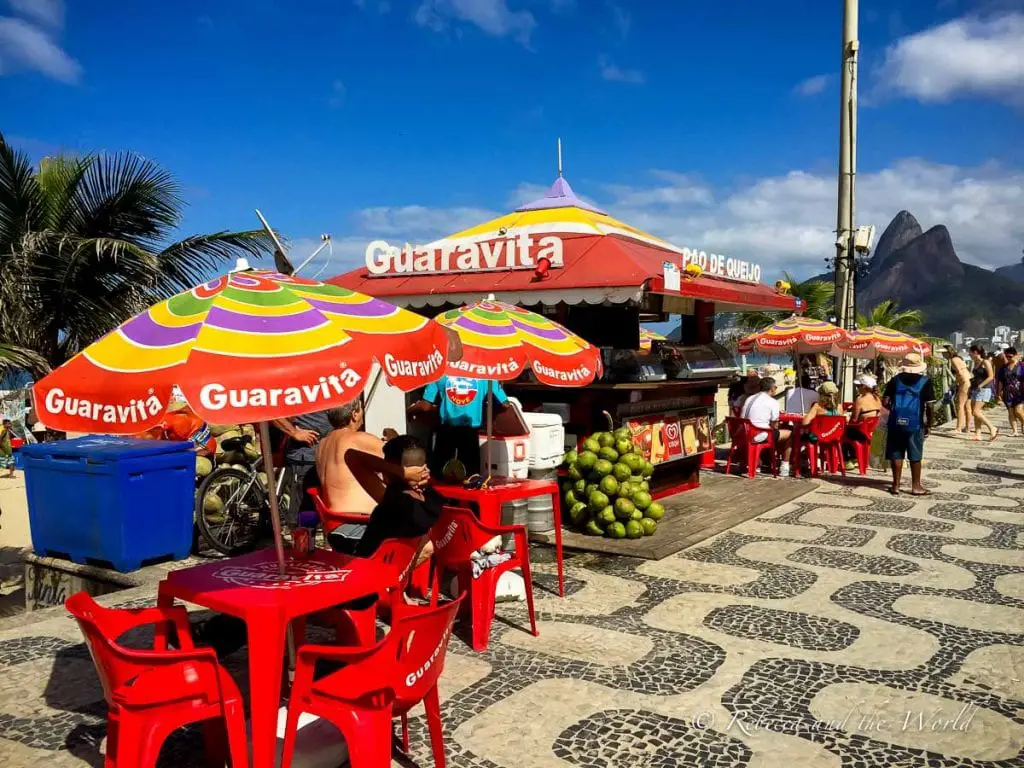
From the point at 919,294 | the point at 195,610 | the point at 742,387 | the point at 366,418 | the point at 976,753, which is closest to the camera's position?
the point at 976,753

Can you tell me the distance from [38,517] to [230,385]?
5229mm

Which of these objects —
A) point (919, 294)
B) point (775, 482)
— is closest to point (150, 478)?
point (775, 482)

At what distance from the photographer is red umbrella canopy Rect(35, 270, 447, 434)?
2582mm

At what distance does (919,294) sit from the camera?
162 meters

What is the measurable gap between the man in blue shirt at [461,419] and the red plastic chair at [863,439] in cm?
613

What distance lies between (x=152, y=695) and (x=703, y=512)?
22.3ft

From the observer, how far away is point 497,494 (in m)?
5.38

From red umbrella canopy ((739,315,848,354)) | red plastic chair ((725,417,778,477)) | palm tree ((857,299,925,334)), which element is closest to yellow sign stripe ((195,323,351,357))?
red plastic chair ((725,417,778,477))

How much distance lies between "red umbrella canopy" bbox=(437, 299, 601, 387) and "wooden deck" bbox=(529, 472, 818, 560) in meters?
1.92

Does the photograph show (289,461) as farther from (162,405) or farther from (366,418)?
(162,405)

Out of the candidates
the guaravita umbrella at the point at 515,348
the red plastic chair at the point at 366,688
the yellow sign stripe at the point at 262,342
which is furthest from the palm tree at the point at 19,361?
the red plastic chair at the point at 366,688

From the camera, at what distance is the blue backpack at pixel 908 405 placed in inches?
367

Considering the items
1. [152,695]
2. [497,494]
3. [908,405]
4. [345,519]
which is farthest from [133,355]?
[908,405]

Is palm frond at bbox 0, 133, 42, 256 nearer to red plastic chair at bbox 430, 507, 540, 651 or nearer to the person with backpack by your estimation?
red plastic chair at bbox 430, 507, 540, 651
